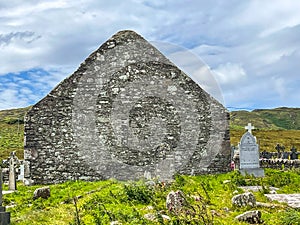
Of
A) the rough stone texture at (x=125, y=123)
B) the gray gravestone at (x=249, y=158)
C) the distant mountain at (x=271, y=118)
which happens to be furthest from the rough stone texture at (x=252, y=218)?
the distant mountain at (x=271, y=118)

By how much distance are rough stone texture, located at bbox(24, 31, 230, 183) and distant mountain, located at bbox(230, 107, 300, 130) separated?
131704mm

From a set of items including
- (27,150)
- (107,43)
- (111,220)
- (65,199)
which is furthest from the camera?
(107,43)

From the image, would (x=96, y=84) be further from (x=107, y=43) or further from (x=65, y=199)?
(x=65, y=199)

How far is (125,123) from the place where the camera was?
57.8 feet

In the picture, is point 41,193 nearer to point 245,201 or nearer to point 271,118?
point 245,201

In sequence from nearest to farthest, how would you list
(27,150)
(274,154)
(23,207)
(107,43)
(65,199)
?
(23,207) < (65,199) < (27,150) < (107,43) < (274,154)

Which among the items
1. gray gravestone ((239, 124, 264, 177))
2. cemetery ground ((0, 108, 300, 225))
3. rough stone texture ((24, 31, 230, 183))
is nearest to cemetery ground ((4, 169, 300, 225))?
cemetery ground ((0, 108, 300, 225))

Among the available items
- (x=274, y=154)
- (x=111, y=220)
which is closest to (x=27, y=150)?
(x=111, y=220)

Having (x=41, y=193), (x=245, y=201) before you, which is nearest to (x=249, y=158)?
(x=245, y=201)

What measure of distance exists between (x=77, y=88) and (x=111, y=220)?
10027mm

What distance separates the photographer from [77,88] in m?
17.6

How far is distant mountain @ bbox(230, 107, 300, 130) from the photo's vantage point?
152125 millimetres

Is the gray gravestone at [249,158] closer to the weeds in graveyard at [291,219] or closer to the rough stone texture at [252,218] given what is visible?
the rough stone texture at [252,218]

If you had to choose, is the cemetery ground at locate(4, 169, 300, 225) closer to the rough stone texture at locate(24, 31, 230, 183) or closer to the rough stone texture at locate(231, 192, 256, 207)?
the rough stone texture at locate(231, 192, 256, 207)
